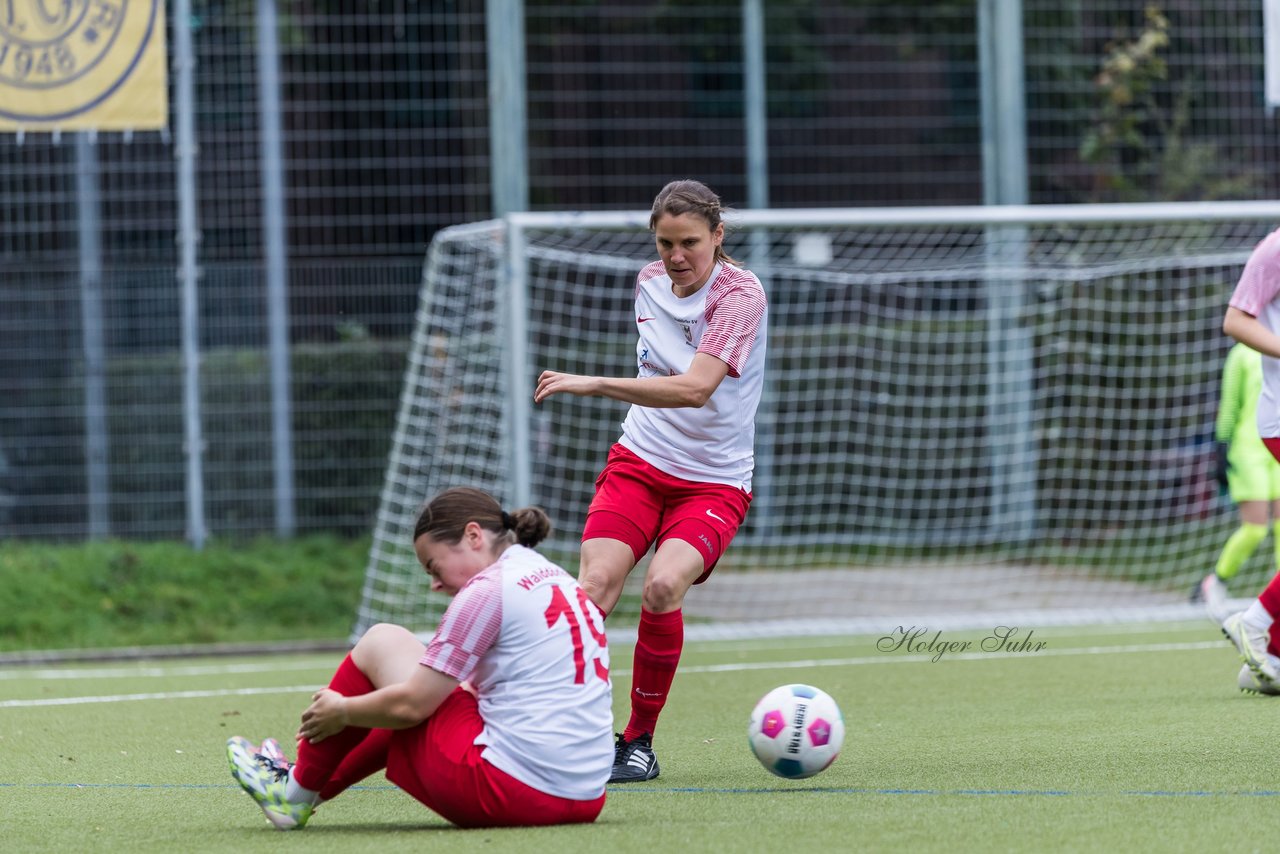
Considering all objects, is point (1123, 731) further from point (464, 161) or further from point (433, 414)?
point (464, 161)

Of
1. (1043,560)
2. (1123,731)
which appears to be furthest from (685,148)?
(1123,731)

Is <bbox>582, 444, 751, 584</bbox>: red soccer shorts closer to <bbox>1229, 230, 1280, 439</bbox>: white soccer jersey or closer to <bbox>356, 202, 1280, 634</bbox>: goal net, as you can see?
<bbox>1229, 230, 1280, 439</bbox>: white soccer jersey

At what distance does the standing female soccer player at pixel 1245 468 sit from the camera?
969 centimetres

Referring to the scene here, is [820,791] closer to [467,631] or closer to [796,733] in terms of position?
[796,733]

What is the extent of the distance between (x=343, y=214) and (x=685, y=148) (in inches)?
113

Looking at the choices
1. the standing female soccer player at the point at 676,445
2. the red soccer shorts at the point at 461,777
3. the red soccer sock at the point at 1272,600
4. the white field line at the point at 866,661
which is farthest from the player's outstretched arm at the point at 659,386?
the white field line at the point at 866,661

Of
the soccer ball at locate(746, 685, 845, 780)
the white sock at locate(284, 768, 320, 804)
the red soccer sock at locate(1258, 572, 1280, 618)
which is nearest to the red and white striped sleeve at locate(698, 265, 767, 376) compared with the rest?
the soccer ball at locate(746, 685, 845, 780)

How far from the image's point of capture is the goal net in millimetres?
11734

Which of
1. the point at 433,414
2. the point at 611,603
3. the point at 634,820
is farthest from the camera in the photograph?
the point at 433,414

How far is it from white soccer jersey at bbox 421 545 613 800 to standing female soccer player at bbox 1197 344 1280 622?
6.33 metres

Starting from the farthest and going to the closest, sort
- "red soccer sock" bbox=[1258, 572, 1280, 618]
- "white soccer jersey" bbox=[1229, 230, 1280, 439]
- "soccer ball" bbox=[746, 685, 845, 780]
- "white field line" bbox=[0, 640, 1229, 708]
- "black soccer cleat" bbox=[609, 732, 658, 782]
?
"white field line" bbox=[0, 640, 1229, 708] → "red soccer sock" bbox=[1258, 572, 1280, 618] → "white soccer jersey" bbox=[1229, 230, 1280, 439] → "black soccer cleat" bbox=[609, 732, 658, 782] → "soccer ball" bbox=[746, 685, 845, 780]

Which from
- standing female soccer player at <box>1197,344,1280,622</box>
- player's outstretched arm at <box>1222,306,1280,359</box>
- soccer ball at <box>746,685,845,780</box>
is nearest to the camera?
soccer ball at <box>746,685,845,780</box>

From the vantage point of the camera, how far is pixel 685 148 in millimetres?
14016

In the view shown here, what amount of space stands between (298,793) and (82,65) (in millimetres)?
8628
